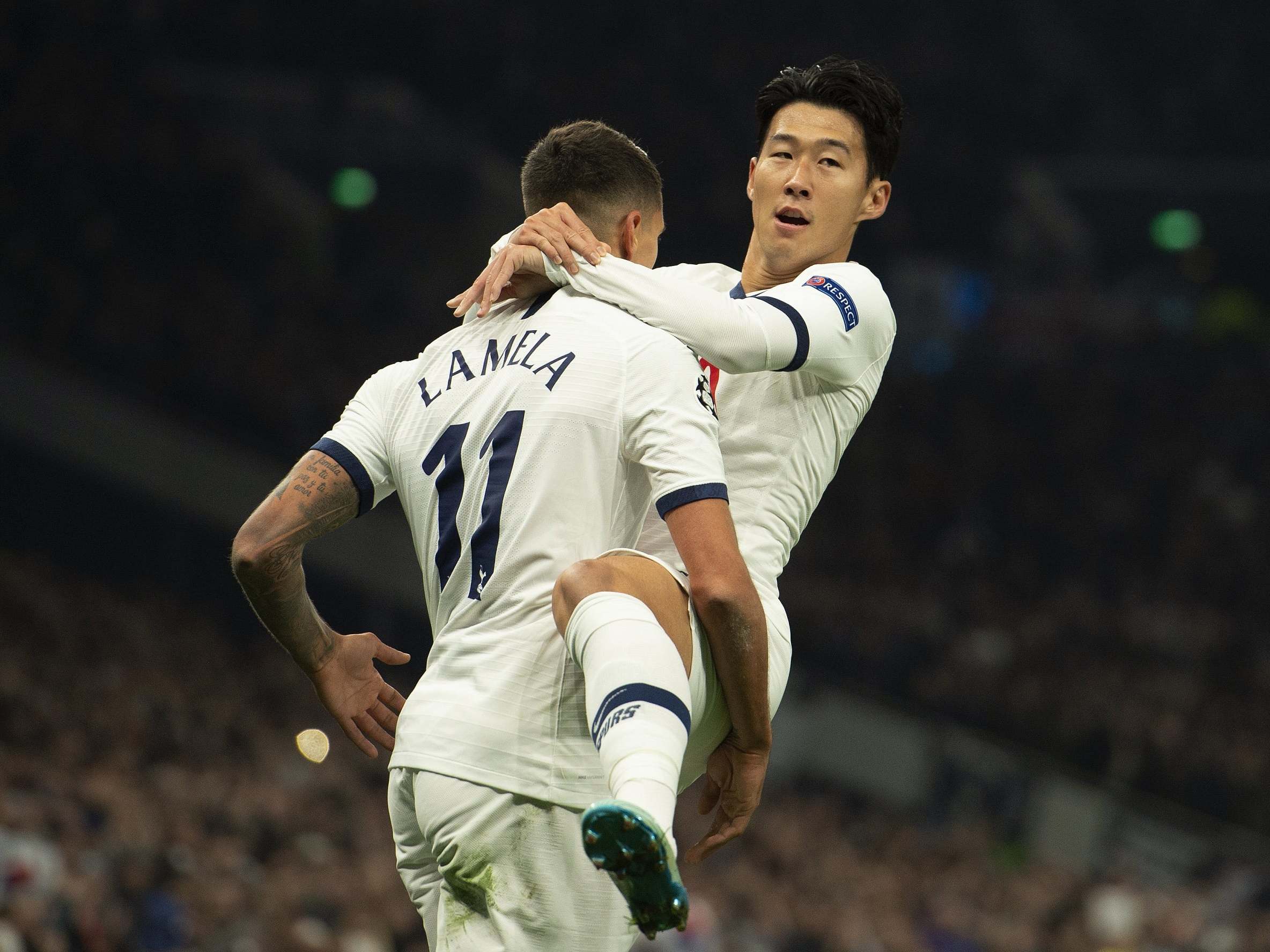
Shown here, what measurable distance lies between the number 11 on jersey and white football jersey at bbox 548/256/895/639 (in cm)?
37

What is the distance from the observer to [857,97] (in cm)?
354

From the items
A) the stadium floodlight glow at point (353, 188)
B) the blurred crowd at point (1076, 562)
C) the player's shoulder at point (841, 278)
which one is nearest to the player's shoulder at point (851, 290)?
the player's shoulder at point (841, 278)

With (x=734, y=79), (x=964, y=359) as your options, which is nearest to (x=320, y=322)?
(x=734, y=79)

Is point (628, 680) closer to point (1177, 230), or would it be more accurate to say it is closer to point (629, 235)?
point (629, 235)

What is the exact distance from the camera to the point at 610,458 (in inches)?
112

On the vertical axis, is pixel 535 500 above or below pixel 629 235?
below

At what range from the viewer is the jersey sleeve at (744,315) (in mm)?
2990

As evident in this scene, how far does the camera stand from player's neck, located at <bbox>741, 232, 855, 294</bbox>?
11.8 ft

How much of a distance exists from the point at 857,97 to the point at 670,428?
1.18m

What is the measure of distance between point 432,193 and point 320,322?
3.18 meters

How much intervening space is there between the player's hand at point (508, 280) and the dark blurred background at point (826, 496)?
15.3ft

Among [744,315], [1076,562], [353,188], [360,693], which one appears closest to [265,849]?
[360,693]

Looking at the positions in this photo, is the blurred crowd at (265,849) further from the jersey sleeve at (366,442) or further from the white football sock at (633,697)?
the white football sock at (633,697)

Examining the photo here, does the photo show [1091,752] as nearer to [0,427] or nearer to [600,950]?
[0,427]
